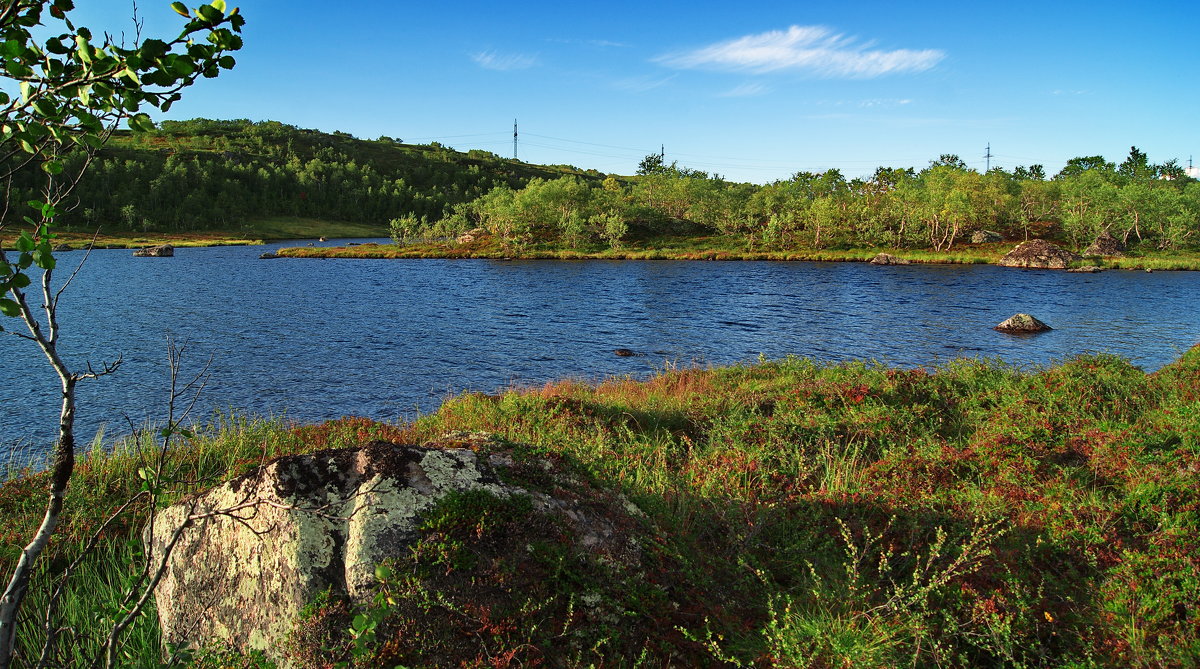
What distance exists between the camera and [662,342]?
3222 cm

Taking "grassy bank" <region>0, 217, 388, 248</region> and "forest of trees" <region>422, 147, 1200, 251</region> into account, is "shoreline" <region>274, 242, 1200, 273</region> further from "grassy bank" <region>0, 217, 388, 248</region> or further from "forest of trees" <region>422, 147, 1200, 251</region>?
"grassy bank" <region>0, 217, 388, 248</region>

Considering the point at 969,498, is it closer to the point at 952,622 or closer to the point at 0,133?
the point at 952,622

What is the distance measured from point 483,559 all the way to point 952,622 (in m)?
3.71

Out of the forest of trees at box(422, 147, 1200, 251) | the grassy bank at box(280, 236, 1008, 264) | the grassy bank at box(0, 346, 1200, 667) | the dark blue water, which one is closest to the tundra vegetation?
the grassy bank at box(0, 346, 1200, 667)

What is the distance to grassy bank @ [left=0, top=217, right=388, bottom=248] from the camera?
110438 mm

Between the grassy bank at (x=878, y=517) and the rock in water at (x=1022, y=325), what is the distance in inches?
923

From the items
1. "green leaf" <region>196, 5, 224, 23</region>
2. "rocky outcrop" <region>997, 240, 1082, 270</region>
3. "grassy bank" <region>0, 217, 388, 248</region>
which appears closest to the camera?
"green leaf" <region>196, 5, 224, 23</region>

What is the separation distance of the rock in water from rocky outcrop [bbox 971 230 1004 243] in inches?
2458

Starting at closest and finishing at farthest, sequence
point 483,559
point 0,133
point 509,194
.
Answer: point 0,133, point 483,559, point 509,194

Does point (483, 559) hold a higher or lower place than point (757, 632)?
higher

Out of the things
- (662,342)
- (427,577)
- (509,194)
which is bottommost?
(662,342)

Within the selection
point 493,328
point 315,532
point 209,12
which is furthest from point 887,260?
point 209,12

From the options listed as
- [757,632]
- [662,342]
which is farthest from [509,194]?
[757,632]

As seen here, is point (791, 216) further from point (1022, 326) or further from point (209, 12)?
point (209, 12)
